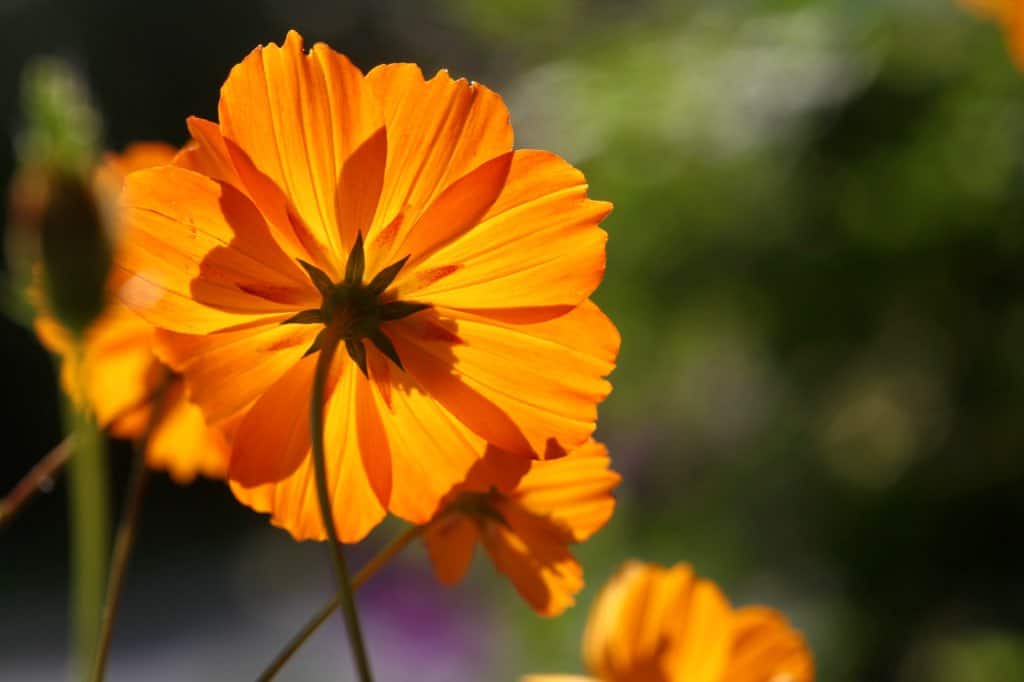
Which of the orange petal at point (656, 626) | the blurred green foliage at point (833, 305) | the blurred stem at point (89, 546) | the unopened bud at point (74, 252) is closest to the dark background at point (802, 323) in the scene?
the blurred green foliage at point (833, 305)

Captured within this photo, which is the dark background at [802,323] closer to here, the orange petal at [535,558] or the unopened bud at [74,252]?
the orange petal at [535,558]

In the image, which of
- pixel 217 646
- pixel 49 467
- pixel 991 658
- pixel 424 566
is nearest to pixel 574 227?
pixel 49 467

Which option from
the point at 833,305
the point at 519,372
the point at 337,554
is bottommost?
the point at 337,554

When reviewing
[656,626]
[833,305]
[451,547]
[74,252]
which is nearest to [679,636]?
[656,626]

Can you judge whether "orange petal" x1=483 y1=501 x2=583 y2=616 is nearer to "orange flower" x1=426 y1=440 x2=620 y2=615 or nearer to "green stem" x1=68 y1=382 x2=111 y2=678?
"orange flower" x1=426 y1=440 x2=620 y2=615

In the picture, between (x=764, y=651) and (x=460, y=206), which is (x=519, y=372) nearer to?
(x=460, y=206)

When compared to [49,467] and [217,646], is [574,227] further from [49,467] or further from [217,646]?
[217,646]

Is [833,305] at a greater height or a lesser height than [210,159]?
greater
